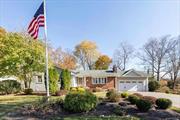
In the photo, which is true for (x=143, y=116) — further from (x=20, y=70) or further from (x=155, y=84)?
(x=155, y=84)

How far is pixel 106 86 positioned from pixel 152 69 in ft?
56.7

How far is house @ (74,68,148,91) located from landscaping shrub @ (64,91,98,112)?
75.0 feet

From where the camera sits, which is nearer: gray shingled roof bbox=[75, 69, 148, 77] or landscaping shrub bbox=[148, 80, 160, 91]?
landscaping shrub bbox=[148, 80, 160, 91]

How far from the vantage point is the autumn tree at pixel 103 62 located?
5329cm

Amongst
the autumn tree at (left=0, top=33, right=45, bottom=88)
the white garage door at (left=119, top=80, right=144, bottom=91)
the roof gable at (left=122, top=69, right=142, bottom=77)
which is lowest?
the white garage door at (left=119, top=80, right=144, bottom=91)

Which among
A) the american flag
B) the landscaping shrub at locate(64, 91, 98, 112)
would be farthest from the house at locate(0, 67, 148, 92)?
the landscaping shrub at locate(64, 91, 98, 112)

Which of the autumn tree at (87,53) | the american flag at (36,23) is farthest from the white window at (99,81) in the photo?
the american flag at (36,23)

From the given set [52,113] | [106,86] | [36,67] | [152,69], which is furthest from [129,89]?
[52,113]

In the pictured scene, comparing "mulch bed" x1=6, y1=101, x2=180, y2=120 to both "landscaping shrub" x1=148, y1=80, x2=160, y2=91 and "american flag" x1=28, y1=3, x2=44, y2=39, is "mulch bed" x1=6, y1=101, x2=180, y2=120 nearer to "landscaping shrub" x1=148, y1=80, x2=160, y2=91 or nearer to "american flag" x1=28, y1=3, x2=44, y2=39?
"american flag" x1=28, y1=3, x2=44, y2=39

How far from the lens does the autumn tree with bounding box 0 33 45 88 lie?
2019 cm

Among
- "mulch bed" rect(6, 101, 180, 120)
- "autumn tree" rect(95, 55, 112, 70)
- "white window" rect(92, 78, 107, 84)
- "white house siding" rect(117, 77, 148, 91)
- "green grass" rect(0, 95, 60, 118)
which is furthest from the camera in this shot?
"autumn tree" rect(95, 55, 112, 70)

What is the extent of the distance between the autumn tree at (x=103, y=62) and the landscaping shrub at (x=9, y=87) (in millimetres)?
28917

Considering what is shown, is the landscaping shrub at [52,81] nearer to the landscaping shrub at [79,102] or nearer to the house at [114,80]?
the house at [114,80]

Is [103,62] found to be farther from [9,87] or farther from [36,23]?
[36,23]
